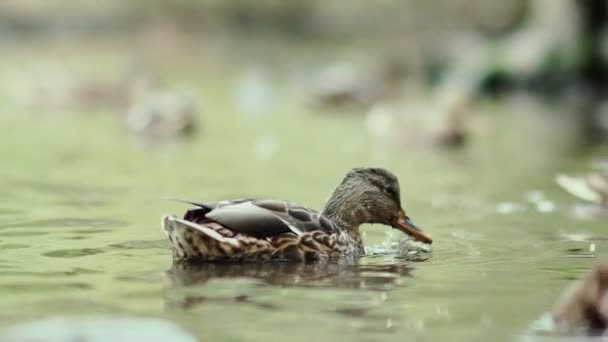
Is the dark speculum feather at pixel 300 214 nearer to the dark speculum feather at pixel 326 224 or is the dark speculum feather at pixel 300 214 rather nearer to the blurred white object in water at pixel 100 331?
the dark speculum feather at pixel 326 224

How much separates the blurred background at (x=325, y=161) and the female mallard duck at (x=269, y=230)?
0.24 m

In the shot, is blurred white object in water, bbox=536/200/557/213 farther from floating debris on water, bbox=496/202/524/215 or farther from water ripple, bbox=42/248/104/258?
water ripple, bbox=42/248/104/258

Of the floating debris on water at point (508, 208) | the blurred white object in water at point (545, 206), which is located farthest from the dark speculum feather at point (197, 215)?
the blurred white object in water at point (545, 206)

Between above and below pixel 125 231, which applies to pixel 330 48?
above

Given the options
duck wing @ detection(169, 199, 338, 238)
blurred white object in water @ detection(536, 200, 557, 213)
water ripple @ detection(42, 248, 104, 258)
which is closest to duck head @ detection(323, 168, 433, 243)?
duck wing @ detection(169, 199, 338, 238)

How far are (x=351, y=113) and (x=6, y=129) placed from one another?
8694 mm

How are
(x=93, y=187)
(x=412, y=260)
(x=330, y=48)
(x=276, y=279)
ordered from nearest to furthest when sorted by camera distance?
(x=276, y=279), (x=412, y=260), (x=93, y=187), (x=330, y=48)

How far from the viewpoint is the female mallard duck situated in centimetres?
921

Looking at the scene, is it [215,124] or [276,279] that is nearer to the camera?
[276,279]

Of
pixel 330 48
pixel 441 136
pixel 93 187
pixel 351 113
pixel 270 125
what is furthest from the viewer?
pixel 330 48

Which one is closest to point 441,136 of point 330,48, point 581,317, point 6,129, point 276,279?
point 6,129

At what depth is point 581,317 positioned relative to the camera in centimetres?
712

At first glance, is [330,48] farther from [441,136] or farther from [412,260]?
[412,260]

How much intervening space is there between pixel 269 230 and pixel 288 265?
0.26 metres
